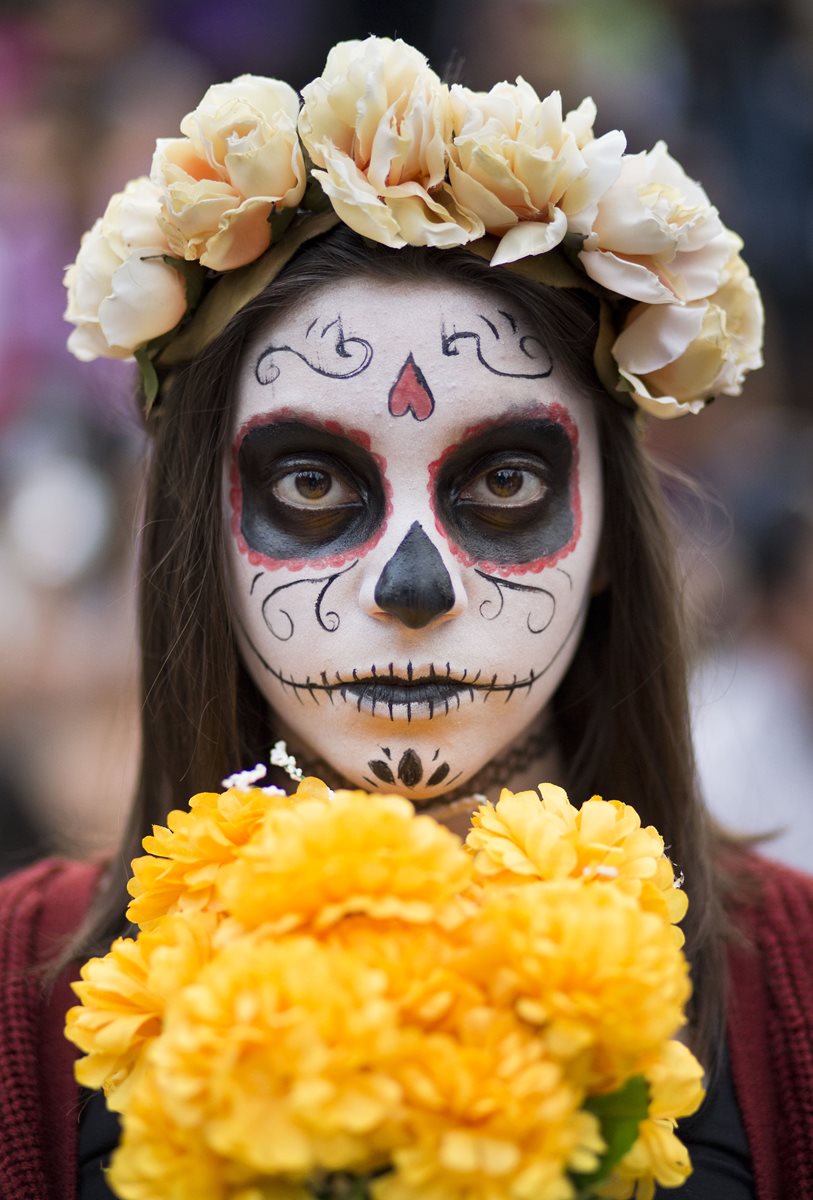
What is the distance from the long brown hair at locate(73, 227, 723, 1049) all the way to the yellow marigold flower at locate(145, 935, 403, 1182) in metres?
0.72

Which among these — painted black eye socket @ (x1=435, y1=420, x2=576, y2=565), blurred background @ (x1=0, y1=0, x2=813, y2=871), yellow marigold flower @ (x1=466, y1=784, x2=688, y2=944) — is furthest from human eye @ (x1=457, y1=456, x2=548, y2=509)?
blurred background @ (x1=0, y1=0, x2=813, y2=871)

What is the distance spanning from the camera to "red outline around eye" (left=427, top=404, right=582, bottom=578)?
5.24 feet

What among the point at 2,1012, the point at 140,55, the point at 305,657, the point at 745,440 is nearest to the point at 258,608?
the point at 305,657

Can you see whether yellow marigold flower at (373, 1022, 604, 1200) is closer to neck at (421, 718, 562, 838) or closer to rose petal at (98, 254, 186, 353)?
neck at (421, 718, 562, 838)

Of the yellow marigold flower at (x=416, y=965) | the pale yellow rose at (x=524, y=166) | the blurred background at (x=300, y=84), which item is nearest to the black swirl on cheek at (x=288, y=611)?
the pale yellow rose at (x=524, y=166)

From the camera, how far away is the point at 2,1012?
1.68m

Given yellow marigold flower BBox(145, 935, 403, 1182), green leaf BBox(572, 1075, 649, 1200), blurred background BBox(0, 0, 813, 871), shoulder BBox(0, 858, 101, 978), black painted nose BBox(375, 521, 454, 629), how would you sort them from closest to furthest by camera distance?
yellow marigold flower BBox(145, 935, 403, 1182)
green leaf BBox(572, 1075, 649, 1200)
black painted nose BBox(375, 521, 454, 629)
shoulder BBox(0, 858, 101, 978)
blurred background BBox(0, 0, 813, 871)

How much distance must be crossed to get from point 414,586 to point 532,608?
0.60ft

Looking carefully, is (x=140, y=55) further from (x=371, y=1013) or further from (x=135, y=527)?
(x=371, y=1013)

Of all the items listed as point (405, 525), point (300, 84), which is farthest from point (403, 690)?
point (300, 84)

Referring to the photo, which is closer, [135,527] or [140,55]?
[135,527]

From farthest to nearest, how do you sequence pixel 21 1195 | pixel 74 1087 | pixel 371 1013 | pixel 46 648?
pixel 46 648
pixel 74 1087
pixel 21 1195
pixel 371 1013

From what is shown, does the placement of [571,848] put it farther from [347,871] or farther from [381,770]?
[381,770]

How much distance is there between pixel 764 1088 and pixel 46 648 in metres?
2.37
